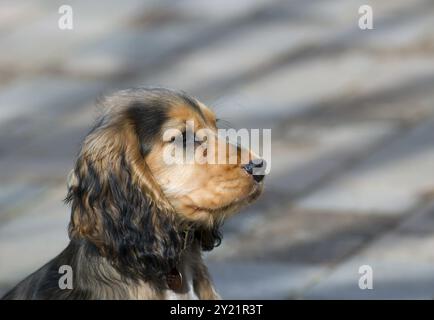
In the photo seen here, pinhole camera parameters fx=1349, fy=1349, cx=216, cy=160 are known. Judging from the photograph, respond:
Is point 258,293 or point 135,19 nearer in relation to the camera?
point 258,293

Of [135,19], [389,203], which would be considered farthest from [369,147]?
[135,19]

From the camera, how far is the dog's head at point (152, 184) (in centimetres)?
600

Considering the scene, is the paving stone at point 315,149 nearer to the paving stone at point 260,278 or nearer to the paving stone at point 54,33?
the paving stone at point 260,278

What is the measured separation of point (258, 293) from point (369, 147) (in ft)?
8.90

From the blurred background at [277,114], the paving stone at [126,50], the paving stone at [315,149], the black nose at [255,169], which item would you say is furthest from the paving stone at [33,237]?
the paving stone at [126,50]

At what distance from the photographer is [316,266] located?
27.1 feet

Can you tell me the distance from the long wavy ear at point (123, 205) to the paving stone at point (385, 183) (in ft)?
10.7

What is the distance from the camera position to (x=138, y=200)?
605 centimetres

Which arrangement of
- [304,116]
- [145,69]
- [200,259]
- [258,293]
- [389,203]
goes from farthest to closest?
[145,69]
[304,116]
[389,203]
[258,293]
[200,259]

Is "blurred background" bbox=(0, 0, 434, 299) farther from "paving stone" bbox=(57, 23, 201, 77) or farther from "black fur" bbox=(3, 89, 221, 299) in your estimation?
"black fur" bbox=(3, 89, 221, 299)

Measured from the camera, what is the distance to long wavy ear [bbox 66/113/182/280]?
6008mm

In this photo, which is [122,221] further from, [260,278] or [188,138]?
[260,278]

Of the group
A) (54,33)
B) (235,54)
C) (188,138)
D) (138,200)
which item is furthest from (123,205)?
(54,33)

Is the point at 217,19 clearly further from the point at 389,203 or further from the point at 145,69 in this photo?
the point at 389,203
